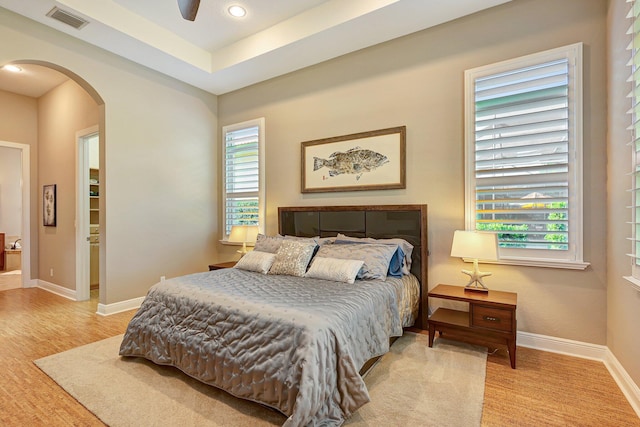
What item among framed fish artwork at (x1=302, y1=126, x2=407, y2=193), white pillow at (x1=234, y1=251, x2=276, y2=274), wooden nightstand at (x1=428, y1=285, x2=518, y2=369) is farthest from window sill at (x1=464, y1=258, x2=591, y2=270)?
white pillow at (x1=234, y1=251, x2=276, y2=274)

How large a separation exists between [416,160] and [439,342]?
1836 millimetres

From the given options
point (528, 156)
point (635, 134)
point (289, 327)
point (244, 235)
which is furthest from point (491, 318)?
point (244, 235)

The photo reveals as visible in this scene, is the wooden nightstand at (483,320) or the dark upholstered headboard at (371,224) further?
the dark upholstered headboard at (371,224)

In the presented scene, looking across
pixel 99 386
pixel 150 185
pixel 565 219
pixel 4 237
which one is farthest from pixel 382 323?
pixel 4 237

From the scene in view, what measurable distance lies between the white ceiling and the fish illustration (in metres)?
1.23

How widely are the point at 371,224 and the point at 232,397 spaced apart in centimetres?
221

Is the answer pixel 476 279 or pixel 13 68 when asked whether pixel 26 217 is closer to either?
pixel 13 68

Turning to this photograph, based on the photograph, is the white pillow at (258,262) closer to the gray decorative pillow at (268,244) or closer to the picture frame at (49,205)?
the gray decorative pillow at (268,244)

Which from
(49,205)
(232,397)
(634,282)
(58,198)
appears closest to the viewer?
(634,282)

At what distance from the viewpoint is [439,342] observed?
294 cm

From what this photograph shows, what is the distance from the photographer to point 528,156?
2844 mm

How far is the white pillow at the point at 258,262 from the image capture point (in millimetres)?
3240

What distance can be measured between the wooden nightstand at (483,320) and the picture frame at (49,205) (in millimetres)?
5730

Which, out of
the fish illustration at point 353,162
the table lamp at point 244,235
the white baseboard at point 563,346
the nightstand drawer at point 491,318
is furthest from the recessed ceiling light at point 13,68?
the white baseboard at point 563,346
